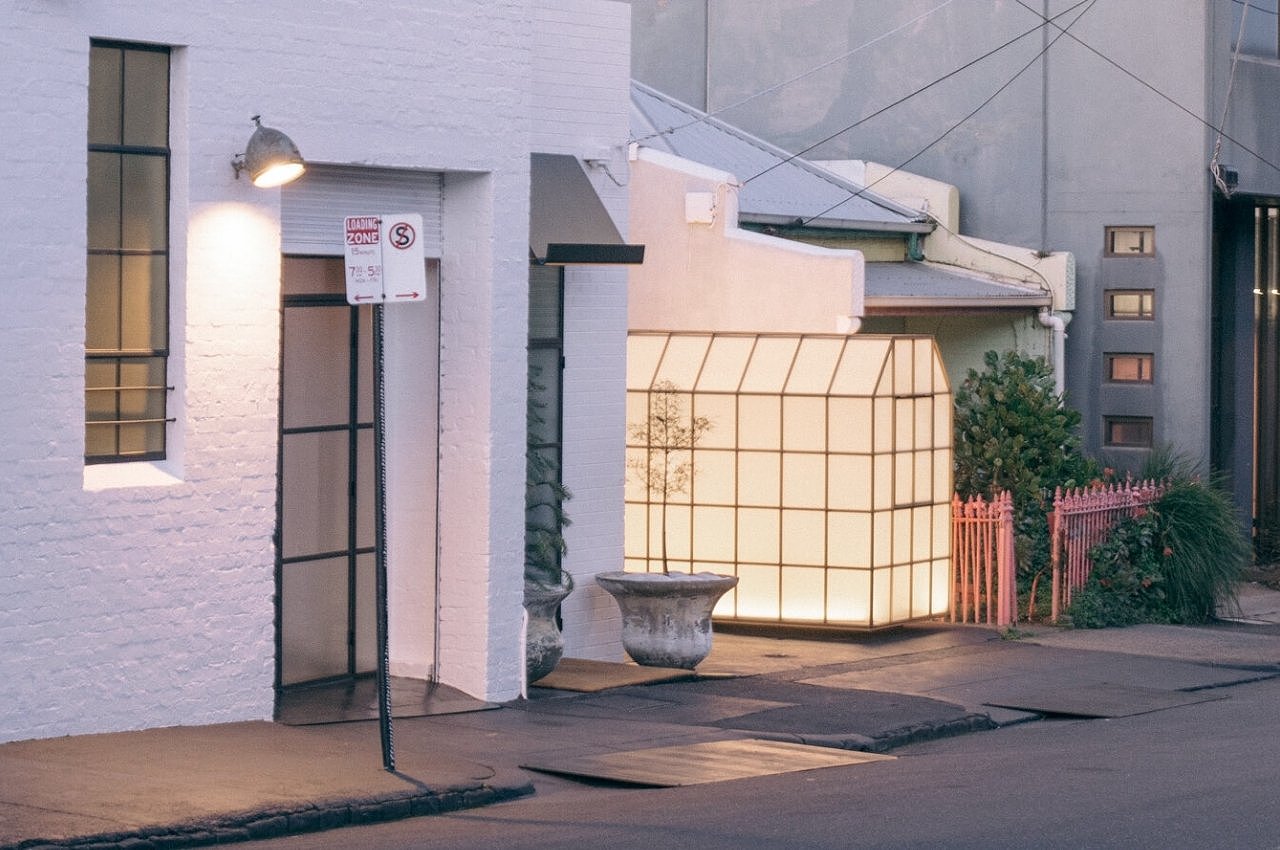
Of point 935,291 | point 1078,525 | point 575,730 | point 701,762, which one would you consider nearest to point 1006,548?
point 1078,525

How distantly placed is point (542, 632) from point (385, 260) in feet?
13.8

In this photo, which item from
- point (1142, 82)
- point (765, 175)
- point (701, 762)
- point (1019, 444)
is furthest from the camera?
point (1142, 82)

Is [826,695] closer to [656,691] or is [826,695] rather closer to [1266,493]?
[656,691]

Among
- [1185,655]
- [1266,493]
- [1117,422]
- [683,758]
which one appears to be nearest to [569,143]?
[683,758]

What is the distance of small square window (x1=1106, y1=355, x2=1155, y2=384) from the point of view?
22406mm

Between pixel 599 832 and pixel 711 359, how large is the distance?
9103 millimetres

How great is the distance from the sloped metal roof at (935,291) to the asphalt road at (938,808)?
7826mm

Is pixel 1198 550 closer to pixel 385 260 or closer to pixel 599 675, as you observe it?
pixel 599 675

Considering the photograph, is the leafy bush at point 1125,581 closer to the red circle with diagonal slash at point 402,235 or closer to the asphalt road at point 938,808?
the asphalt road at point 938,808

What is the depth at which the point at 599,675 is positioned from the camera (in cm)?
1466

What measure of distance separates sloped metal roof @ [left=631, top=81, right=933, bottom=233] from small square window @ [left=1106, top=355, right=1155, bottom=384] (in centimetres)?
257

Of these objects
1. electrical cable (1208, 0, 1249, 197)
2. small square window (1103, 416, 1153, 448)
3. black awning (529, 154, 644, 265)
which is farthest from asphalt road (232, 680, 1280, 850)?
electrical cable (1208, 0, 1249, 197)

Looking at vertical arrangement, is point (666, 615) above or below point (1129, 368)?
below

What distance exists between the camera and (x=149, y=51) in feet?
37.6
